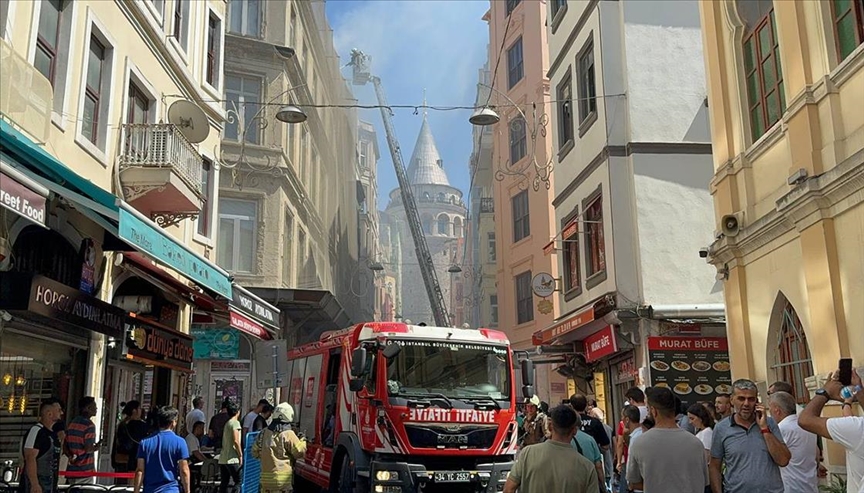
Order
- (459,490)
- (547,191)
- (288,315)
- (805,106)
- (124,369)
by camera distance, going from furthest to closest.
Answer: (547,191) → (288,315) → (124,369) → (459,490) → (805,106)

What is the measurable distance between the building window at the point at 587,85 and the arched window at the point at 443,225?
8874 cm

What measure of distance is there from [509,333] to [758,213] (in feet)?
70.5

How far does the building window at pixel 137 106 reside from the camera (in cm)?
1455

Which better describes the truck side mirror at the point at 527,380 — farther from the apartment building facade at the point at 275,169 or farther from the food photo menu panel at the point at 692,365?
the apartment building facade at the point at 275,169

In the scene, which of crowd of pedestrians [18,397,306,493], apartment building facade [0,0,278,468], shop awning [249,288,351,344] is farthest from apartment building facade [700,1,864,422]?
shop awning [249,288,351,344]

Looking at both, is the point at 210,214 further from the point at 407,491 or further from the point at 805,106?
the point at 805,106

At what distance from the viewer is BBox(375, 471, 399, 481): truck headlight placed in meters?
11.0

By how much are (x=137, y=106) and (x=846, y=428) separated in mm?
13686

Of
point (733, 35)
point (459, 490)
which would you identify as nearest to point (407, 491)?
point (459, 490)

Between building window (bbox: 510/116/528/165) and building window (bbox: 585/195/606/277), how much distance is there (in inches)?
532

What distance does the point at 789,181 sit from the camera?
35.1 feet

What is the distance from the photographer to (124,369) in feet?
50.5

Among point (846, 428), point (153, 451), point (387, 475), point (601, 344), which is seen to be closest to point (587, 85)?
point (601, 344)

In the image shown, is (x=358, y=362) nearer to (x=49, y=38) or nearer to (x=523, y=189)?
(x=49, y=38)
